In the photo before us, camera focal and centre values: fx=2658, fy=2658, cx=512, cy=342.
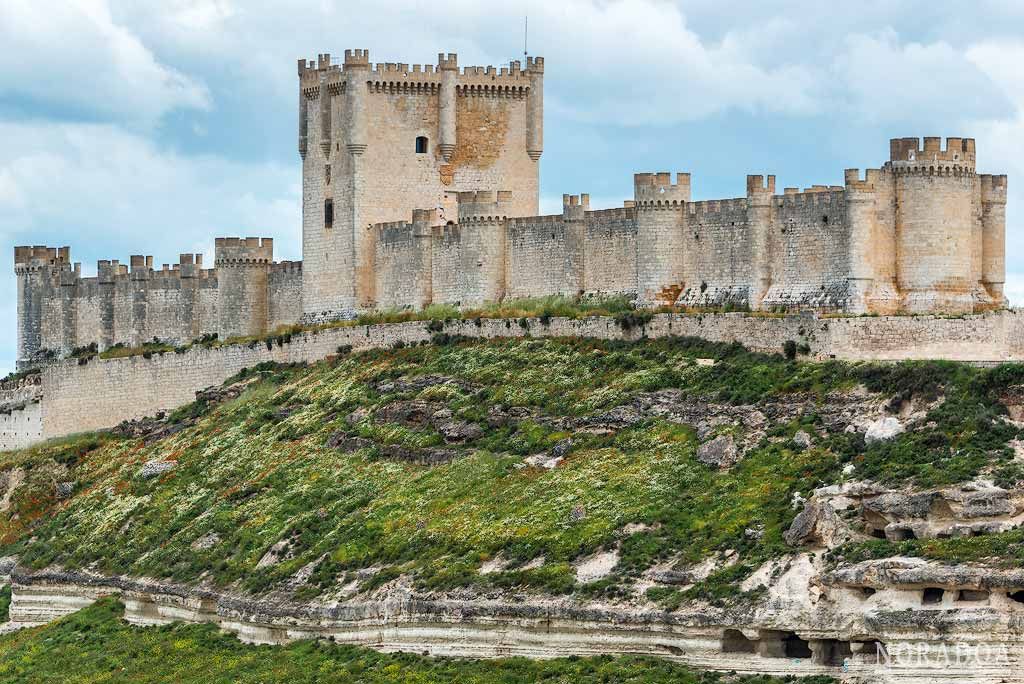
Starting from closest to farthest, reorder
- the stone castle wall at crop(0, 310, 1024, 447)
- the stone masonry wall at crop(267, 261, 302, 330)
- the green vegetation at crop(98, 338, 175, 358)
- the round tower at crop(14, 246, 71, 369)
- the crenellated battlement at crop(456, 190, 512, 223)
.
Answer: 1. the stone castle wall at crop(0, 310, 1024, 447)
2. the crenellated battlement at crop(456, 190, 512, 223)
3. the stone masonry wall at crop(267, 261, 302, 330)
4. the green vegetation at crop(98, 338, 175, 358)
5. the round tower at crop(14, 246, 71, 369)

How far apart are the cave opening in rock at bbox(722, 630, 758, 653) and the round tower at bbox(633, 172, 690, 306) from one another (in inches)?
796

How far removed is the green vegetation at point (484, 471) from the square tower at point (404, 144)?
501cm

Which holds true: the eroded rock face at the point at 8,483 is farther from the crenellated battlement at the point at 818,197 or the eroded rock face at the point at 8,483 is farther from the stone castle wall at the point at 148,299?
the crenellated battlement at the point at 818,197

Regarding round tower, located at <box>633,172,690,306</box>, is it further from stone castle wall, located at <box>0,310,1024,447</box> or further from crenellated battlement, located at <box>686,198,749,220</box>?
stone castle wall, located at <box>0,310,1024,447</box>

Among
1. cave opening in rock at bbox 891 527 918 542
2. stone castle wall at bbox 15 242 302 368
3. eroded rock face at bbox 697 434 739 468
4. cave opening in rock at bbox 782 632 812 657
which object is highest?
stone castle wall at bbox 15 242 302 368

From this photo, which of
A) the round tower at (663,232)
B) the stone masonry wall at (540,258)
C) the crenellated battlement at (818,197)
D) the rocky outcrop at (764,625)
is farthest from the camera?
the stone masonry wall at (540,258)

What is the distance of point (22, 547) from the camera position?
77875mm

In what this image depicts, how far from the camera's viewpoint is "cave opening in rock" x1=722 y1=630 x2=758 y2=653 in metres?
54.8

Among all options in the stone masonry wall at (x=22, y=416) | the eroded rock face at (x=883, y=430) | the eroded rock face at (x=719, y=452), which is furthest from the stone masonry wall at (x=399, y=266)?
the eroded rock face at (x=883, y=430)

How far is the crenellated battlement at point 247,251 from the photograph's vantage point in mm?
88812

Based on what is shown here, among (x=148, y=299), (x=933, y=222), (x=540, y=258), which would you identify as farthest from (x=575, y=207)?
(x=148, y=299)

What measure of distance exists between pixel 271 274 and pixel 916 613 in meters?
40.6

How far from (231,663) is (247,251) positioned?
94.4 feet

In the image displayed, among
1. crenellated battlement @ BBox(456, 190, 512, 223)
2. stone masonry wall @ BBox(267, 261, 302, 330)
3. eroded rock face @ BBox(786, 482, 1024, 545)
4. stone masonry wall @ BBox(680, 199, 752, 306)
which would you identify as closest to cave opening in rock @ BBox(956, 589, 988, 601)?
eroded rock face @ BBox(786, 482, 1024, 545)
